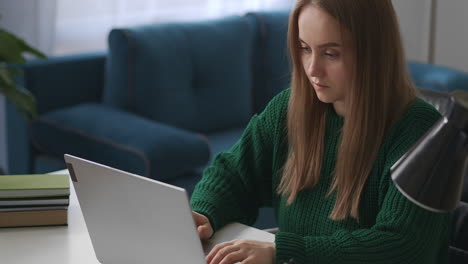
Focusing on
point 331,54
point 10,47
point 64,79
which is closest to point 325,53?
point 331,54

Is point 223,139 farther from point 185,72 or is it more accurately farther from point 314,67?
point 314,67

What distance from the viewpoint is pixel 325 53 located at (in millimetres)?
1457

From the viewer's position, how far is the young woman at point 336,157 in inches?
54.6

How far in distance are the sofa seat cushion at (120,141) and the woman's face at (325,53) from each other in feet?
4.38

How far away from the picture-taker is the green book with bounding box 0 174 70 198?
161 cm

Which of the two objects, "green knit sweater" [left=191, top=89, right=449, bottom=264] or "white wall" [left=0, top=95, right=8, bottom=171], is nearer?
"green knit sweater" [left=191, top=89, right=449, bottom=264]

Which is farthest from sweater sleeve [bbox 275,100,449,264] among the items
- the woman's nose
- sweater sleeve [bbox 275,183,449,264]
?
the woman's nose

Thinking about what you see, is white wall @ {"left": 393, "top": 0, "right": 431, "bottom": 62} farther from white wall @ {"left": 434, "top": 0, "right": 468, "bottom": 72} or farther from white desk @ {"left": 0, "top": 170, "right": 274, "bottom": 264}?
white desk @ {"left": 0, "top": 170, "right": 274, "bottom": 264}

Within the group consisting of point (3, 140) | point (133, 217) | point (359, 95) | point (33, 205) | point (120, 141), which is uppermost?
point (359, 95)

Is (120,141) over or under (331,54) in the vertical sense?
under

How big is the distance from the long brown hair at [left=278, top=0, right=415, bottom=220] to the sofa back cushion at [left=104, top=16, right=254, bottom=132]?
1.62m

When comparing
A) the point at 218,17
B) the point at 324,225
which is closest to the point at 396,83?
the point at 324,225

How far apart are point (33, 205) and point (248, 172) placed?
444mm

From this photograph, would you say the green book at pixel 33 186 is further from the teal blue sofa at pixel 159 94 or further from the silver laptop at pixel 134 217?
the teal blue sofa at pixel 159 94
